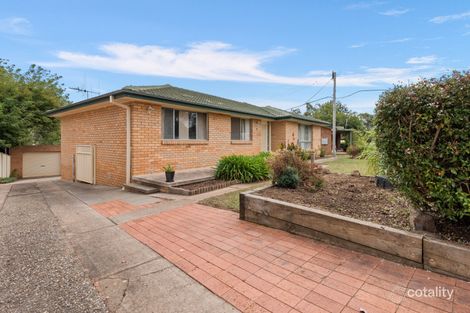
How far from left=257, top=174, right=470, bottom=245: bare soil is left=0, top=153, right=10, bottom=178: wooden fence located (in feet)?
60.3

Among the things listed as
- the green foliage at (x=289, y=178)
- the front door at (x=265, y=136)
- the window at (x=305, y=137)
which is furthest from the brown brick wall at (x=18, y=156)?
the window at (x=305, y=137)

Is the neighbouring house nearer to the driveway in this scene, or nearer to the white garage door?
the driveway

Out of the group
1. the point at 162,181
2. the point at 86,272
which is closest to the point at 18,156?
the point at 162,181

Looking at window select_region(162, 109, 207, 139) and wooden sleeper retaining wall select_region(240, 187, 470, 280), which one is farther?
window select_region(162, 109, 207, 139)

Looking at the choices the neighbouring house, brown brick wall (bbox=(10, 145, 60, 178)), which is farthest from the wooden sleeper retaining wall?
brown brick wall (bbox=(10, 145, 60, 178))

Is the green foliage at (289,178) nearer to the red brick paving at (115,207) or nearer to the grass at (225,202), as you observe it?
the grass at (225,202)

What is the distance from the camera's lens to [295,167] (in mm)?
5672

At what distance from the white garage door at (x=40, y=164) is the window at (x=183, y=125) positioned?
1467cm

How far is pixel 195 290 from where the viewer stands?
2.34 m

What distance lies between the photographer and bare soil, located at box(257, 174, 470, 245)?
114 inches

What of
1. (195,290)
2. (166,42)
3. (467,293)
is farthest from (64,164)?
(467,293)

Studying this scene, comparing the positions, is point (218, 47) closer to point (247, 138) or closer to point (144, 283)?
point (247, 138)

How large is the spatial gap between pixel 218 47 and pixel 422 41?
1044cm

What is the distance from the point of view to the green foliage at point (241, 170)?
28.3 feet
